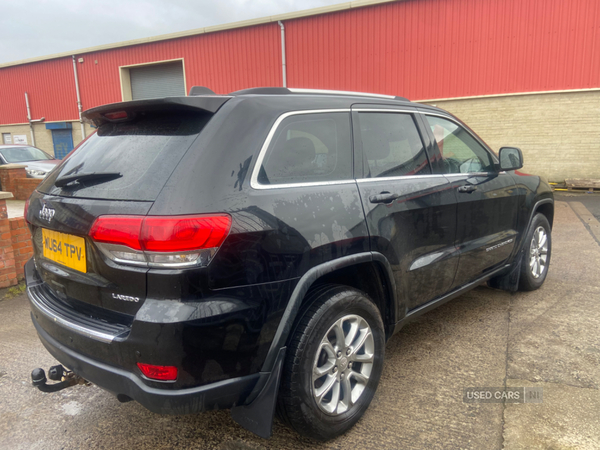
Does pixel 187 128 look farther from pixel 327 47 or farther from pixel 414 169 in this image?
pixel 327 47

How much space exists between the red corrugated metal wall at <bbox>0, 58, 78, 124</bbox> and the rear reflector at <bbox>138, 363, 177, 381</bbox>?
23.7m

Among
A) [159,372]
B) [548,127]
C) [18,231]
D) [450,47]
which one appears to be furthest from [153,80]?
[159,372]

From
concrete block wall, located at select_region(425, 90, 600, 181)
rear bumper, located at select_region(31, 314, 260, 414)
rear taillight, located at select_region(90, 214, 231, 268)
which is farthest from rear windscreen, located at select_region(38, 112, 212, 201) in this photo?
concrete block wall, located at select_region(425, 90, 600, 181)

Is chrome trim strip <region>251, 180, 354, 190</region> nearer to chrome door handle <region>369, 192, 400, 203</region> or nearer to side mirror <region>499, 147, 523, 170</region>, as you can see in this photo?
chrome door handle <region>369, 192, 400, 203</region>

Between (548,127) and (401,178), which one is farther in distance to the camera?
(548,127)

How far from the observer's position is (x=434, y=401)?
8.38 ft

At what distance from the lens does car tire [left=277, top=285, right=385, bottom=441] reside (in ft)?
6.48

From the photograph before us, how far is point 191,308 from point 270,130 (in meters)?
0.89

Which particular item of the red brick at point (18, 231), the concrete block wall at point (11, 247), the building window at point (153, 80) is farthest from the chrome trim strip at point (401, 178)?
the building window at point (153, 80)

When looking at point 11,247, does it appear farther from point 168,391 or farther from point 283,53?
point 283,53

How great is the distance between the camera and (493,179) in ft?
11.3

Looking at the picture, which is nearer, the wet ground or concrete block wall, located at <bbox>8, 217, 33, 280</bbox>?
the wet ground

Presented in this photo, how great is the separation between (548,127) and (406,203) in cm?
1262

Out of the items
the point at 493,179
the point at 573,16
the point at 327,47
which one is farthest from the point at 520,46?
the point at 493,179
